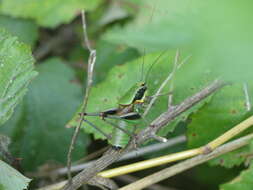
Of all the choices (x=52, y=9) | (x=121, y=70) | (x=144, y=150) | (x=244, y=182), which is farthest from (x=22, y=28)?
(x=244, y=182)

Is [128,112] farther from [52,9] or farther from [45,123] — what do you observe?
[52,9]

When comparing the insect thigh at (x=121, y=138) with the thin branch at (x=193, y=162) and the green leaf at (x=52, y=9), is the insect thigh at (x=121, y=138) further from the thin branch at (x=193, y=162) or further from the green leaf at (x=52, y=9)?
the green leaf at (x=52, y=9)

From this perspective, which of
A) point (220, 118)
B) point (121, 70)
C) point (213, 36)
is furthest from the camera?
point (121, 70)

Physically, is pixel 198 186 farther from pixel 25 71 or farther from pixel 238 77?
pixel 238 77

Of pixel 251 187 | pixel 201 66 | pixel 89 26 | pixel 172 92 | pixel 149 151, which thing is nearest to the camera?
pixel 201 66

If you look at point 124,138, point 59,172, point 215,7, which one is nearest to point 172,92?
point 124,138

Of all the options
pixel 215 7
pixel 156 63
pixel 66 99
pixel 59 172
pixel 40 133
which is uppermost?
pixel 215 7
